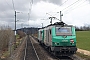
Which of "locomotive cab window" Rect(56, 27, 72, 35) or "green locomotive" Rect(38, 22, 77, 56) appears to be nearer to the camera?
"green locomotive" Rect(38, 22, 77, 56)

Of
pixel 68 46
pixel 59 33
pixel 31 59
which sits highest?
pixel 59 33

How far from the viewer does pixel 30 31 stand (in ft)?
625

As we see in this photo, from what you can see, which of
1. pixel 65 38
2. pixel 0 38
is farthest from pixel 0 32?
pixel 65 38

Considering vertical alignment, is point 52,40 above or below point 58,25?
below

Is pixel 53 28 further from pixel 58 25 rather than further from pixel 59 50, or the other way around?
pixel 59 50

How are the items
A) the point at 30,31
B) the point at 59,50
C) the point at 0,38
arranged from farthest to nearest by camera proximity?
1. the point at 30,31
2. the point at 0,38
3. the point at 59,50

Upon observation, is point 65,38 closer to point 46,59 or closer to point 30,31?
point 46,59

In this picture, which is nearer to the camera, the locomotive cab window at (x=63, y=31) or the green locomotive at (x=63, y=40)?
the green locomotive at (x=63, y=40)

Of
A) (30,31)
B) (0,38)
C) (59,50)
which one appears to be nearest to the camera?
(59,50)

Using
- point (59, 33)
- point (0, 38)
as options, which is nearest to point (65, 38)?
point (59, 33)

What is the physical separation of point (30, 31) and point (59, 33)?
16982cm

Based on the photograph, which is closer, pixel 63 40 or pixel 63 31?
pixel 63 40

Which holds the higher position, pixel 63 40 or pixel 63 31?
pixel 63 31

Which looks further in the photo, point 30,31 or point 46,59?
point 30,31
